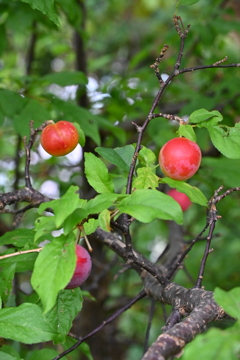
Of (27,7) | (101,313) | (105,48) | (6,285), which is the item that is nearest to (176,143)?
(6,285)

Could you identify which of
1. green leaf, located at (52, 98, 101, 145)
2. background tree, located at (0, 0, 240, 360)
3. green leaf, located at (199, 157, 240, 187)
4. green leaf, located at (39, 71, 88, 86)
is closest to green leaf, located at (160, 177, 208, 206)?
background tree, located at (0, 0, 240, 360)

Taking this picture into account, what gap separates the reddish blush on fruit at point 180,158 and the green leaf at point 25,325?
498 millimetres

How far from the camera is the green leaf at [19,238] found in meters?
1.20

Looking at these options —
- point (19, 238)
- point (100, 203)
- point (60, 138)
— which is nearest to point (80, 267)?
point (100, 203)

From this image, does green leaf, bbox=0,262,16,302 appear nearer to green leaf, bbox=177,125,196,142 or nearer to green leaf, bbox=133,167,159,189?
green leaf, bbox=133,167,159,189

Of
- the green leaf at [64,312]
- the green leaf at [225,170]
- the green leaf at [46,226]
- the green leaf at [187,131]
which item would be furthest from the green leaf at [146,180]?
the green leaf at [225,170]

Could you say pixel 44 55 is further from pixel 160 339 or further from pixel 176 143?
pixel 160 339

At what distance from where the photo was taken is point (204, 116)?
3.44 ft

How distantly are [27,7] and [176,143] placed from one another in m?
1.42

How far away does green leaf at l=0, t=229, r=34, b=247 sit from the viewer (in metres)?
1.20

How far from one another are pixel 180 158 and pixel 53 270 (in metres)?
0.46

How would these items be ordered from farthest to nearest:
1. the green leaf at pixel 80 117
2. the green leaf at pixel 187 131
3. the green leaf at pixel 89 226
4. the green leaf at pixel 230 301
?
the green leaf at pixel 80 117 → the green leaf at pixel 187 131 → the green leaf at pixel 89 226 → the green leaf at pixel 230 301

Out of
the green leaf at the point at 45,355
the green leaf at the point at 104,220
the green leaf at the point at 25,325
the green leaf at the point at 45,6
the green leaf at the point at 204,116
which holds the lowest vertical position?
the green leaf at the point at 45,355

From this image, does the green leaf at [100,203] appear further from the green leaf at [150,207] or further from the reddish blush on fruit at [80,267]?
the reddish blush on fruit at [80,267]
